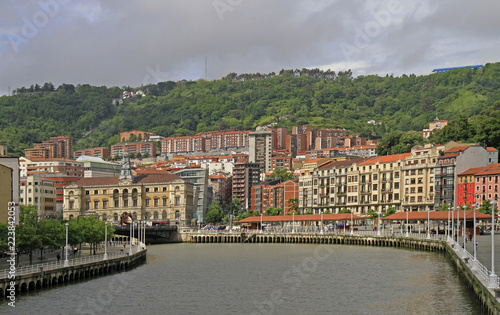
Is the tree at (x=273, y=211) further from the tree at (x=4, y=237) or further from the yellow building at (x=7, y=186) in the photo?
the tree at (x=4, y=237)

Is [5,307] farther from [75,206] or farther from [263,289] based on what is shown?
[75,206]

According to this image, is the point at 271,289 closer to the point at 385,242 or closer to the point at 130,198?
the point at 385,242

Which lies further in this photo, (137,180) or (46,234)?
(137,180)

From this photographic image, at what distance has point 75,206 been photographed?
173125 millimetres

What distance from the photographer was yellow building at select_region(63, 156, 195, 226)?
171m

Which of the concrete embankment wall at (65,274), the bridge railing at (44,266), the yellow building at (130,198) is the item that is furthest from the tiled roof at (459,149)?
the bridge railing at (44,266)

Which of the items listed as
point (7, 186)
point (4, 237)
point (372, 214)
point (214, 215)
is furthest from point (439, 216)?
point (214, 215)

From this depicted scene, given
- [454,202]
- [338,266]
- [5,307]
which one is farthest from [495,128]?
[5,307]

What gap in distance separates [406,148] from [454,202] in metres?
32.1

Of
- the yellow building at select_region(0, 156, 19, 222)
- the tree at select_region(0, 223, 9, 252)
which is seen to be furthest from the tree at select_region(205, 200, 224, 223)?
the tree at select_region(0, 223, 9, 252)
